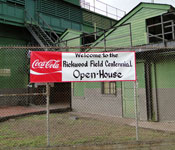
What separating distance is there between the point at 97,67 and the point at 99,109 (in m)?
5.86

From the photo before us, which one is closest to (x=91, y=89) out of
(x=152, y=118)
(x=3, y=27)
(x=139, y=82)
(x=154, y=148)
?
(x=139, y=82)

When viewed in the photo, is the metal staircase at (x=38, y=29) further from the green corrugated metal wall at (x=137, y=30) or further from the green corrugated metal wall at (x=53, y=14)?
the green corrugated metal wall at (x=137, y=30)

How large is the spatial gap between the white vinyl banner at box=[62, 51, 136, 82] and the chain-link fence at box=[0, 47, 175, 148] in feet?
1.20

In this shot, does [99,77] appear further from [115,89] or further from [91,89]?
[91,89]

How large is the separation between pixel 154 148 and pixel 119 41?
21.2 ft

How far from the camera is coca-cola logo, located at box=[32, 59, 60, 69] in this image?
16.9 ft

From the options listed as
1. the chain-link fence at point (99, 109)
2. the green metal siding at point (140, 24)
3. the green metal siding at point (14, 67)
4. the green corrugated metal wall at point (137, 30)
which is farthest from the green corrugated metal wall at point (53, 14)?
the green metal siding at point (140, 24)

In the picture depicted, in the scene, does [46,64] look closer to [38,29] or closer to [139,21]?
[139,21]

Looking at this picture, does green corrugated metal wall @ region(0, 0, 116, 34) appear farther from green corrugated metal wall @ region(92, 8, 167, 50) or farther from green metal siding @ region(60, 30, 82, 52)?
green corrugated metal wall @ region(92, 8, 167, 50)

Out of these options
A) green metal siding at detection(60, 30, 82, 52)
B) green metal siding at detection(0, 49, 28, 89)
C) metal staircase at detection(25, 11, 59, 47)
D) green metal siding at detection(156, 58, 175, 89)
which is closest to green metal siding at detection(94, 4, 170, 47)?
green metal siding at detection(156, 58, 175, 89)

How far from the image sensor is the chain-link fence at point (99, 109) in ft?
19.1

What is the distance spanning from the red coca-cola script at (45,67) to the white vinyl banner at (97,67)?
0.56 ft

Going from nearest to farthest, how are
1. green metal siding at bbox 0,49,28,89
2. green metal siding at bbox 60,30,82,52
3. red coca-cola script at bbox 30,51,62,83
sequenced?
red coca-cola script at bbox 30,51,62,83, green metal siding at bbox 60,30,82,52, green metal siding at bbox 0,49,28,89

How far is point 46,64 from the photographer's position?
5.20 meters
